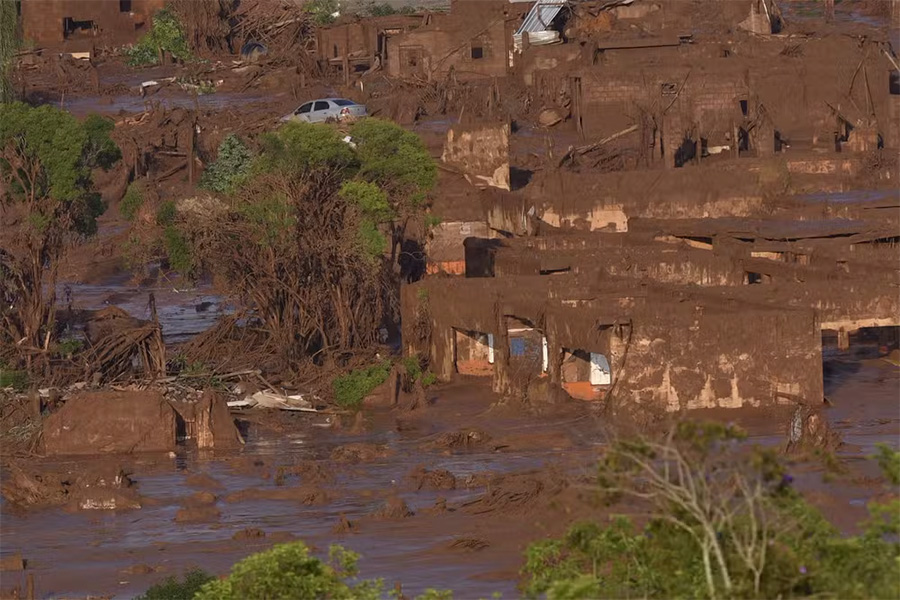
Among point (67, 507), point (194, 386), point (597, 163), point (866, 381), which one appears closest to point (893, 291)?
point (866, 381)

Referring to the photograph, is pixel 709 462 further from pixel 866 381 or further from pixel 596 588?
pixel 866 381

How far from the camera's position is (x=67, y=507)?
2339 centimetres

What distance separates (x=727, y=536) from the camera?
1200 cm

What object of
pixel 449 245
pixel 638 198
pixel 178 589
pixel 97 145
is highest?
pixel 97 145

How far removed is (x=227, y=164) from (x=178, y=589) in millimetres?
26080

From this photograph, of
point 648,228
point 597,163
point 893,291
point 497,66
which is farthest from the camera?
point 497,66

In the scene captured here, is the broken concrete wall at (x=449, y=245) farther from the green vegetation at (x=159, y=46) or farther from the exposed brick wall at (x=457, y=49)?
the green vegetation at (x=159, y=46)

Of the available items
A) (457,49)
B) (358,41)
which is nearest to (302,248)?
(457,49)

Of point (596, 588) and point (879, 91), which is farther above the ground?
point (596, 588)

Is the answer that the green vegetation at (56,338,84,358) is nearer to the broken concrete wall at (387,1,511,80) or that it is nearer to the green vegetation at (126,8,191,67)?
the broken concrete wall at (387,1,511,80)

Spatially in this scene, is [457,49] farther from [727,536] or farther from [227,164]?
[727,536]

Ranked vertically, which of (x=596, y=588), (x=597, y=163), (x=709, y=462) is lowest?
(x=597, y=163)

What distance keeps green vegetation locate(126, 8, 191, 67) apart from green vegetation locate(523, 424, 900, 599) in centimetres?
4690

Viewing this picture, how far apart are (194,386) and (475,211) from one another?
1009 cm
